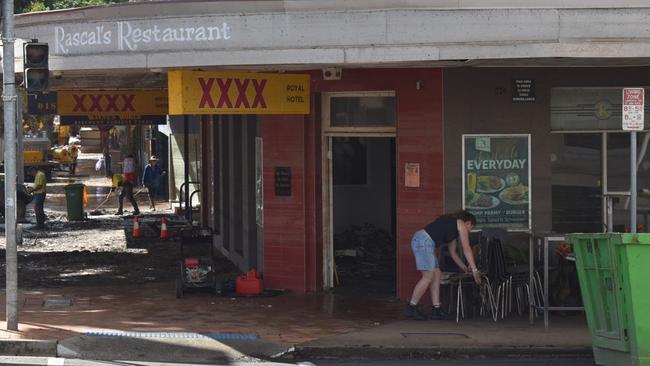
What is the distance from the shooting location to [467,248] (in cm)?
1240

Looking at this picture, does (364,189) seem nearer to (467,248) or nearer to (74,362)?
(467,248)

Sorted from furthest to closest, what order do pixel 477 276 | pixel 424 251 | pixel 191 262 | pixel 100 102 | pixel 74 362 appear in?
1. pixel 100 102
2. pixel 191 262
3. pixel 424 251
4. pixel 477 276
5. pixel 74 362

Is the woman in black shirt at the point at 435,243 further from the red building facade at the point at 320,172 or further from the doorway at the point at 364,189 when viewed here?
the doorway at the point at 364,189

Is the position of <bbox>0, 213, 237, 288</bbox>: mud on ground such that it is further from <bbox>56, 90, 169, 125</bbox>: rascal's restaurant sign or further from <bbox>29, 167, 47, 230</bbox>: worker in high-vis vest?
<bbox>56, 90, 169, 125</bbox>: rascal's restaurant sign

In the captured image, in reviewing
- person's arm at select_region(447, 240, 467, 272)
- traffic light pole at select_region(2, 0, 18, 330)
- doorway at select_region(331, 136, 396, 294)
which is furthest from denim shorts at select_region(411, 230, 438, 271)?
doorway at select_region(331, 136, 396, 294)

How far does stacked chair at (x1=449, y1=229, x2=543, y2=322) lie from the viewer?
12.8 m

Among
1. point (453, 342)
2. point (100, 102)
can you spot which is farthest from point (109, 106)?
point (453, 342)

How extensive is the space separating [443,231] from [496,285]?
101 cm

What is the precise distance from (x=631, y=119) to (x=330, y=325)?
420cm

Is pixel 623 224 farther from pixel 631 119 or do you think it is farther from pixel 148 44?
pixel 148 44

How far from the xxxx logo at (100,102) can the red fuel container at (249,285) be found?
28.3 ft

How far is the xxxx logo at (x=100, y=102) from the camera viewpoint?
21.9 m

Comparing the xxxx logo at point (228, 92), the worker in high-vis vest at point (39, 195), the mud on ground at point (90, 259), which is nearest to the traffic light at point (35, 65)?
the xxxx logo at point (228, 92)

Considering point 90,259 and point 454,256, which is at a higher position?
point 454,256
